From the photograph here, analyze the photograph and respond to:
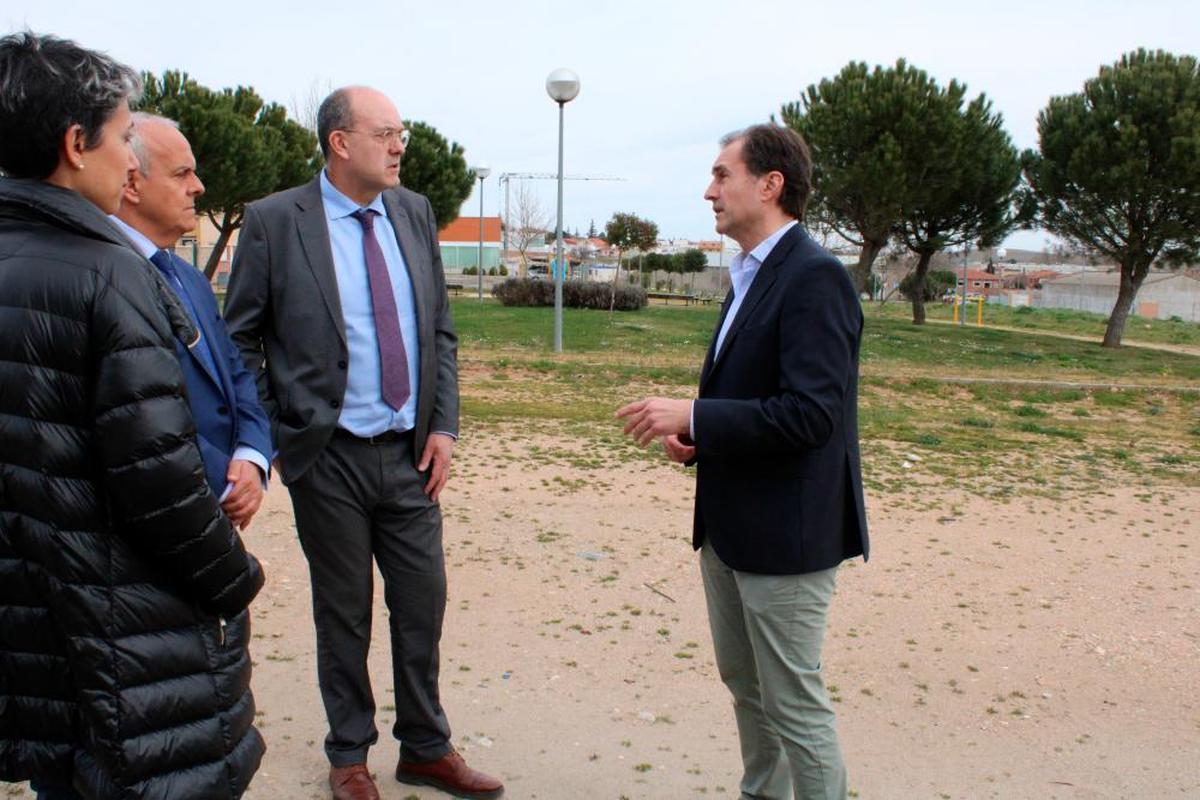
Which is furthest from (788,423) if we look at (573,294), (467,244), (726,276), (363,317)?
(467,244)

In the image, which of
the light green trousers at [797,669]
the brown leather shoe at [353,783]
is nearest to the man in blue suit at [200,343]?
the brown leather shoe at [353,783]

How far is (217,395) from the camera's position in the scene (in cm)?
259

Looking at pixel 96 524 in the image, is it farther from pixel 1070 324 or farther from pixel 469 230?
pixel 469 230

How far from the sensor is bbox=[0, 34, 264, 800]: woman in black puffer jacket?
204 cm

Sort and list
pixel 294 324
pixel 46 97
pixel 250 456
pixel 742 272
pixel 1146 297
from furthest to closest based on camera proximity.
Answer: pixel 1146 297
pixel 294 324
pixel 742 272
pixel 250 456
pixel 46 97

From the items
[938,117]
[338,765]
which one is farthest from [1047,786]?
[938,117]

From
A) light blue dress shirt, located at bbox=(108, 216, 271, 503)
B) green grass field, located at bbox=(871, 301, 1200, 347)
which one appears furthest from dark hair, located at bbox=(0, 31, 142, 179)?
green grass field, located at bbox=(871, 301, 1200, 347)

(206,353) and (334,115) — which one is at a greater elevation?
(334,115)

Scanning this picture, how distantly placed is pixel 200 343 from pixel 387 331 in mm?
857

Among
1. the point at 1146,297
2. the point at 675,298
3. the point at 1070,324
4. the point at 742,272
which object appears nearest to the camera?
the point at 742,272

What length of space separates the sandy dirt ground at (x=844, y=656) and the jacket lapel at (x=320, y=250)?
1440 millimetres

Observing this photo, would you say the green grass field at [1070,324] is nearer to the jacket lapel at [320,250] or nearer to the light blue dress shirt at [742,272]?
the light blue dress shirt at [742,272]

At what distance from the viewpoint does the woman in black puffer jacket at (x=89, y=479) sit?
6.68 feet

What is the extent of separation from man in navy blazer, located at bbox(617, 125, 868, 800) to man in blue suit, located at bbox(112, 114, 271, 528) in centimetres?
95
